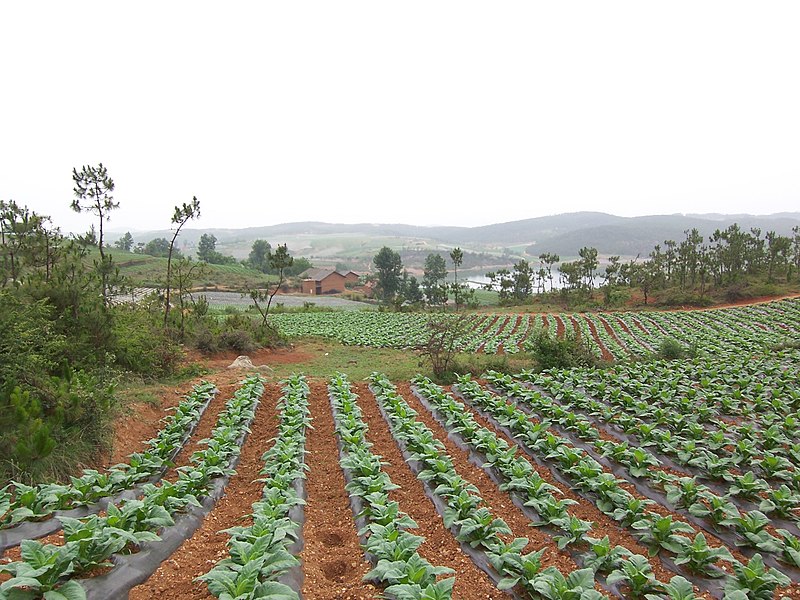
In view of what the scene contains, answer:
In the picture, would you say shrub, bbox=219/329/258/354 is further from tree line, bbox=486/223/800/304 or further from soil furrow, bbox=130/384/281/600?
tree line, bbox=486/223/800/304

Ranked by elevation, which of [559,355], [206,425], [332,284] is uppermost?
[559,355]

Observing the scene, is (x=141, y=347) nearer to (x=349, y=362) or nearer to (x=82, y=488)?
(x=349, y=362)

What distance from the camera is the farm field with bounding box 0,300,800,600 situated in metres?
3.34

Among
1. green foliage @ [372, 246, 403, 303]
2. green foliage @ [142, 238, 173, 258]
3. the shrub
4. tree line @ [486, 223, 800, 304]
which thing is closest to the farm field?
the shrub

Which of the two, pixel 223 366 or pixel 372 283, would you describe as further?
pixel 372 283

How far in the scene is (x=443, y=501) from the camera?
16.0 ft

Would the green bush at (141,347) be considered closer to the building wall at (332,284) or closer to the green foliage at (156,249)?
the building wall at (332,284)

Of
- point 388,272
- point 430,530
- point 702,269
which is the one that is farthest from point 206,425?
point 388,272

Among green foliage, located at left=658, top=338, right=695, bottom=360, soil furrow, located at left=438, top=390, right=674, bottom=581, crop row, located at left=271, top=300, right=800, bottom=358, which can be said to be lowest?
crop row, located at left=271, top=300, right=800, bottom=358

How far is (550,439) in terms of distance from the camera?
6004 millimetres

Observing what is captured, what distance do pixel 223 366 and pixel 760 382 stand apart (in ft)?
42.5

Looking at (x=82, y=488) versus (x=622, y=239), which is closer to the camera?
(x=82, y=488)

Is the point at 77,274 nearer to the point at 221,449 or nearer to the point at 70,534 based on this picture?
the point at 221,449

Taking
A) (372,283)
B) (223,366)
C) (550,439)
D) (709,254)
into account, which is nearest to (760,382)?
(550,439)
